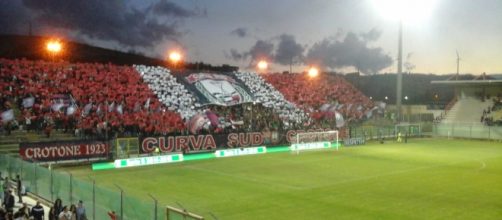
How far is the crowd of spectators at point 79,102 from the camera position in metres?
38.4

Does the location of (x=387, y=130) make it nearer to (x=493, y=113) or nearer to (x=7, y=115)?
(x=493, y=113)

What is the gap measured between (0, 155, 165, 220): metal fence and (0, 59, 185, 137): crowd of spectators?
41.6 feet

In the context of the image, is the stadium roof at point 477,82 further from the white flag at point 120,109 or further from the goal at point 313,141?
the white flag at point 120,109

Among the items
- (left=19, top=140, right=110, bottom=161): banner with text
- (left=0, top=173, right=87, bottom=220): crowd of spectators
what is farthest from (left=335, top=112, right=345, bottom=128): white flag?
(left=0, top=173, right=87, bottom=220): crowd of spectators

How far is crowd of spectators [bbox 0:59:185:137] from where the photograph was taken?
126 ft

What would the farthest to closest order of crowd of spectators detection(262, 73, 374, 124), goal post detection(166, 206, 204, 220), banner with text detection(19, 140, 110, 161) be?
crowd of spectators detection(262, 73, 374, 124)
banner with text detection(19, 140, 110, 161)
goal post detection(166, 206, 204, 220)

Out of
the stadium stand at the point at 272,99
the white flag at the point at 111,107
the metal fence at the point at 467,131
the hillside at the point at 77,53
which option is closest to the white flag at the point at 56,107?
the white flag at the point at 111,107

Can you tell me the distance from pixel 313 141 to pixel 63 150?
2157 cm

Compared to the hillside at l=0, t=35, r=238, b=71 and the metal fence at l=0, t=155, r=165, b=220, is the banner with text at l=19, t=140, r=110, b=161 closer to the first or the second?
the metal fence at l=0, t=155, r=165, b=220

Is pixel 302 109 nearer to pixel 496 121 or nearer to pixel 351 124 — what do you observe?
pixel 351 124

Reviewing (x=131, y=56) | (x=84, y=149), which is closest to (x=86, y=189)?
(x=84, y=149)

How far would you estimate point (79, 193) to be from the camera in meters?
18.5

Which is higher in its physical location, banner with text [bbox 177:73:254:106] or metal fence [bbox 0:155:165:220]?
banner with text [bbox 177:73:254:106]

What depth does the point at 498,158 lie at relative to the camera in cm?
3922
